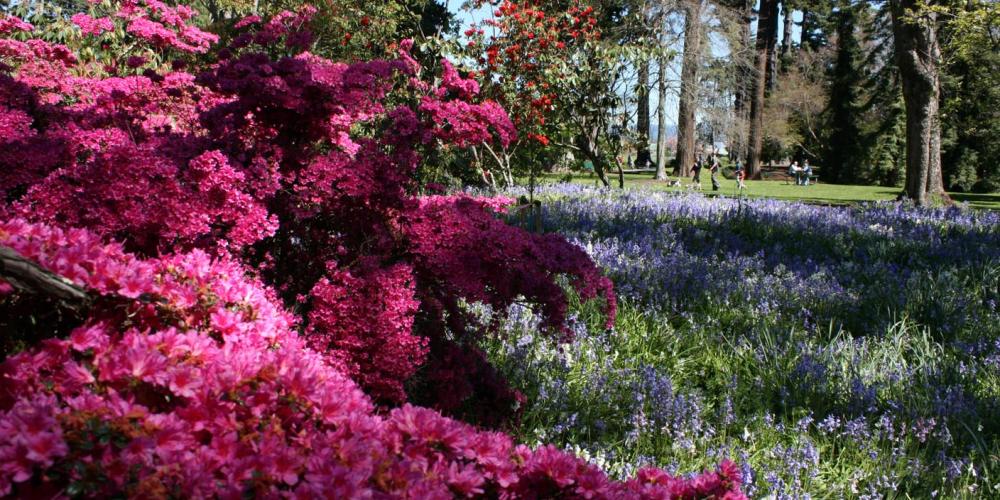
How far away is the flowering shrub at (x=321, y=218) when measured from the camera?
214 centimetres

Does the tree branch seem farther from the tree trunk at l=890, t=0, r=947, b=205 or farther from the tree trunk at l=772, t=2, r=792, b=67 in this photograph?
the tree trunk at l=772, t=2, r=792, b=67

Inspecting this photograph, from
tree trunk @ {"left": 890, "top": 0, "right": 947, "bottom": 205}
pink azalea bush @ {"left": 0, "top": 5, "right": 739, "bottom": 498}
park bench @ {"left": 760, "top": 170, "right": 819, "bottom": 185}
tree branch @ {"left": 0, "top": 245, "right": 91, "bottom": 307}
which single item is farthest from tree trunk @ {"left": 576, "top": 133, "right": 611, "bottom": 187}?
park bench @ {"left": 760, "top": 170, "right": 819, "bottom": 185}

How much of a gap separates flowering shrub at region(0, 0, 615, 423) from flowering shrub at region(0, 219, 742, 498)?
0.50 m

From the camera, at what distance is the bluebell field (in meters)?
2.83

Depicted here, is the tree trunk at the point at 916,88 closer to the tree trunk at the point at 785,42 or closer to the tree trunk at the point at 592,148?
the tree trunk at the point at 592,148

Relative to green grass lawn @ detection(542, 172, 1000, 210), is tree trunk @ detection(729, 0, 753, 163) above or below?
above

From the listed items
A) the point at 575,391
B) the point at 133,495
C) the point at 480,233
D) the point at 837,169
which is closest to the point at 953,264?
the point at 575,391

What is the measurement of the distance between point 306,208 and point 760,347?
104 inches

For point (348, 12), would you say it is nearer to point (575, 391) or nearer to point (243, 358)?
point (575, 391)

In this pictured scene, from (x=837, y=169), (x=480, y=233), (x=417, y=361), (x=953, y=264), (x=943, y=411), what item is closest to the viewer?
(x=417, y=361)

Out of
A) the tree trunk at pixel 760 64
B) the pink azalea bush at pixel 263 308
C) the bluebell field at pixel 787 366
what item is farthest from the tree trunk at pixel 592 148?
the tree trunk at pixel 760 64

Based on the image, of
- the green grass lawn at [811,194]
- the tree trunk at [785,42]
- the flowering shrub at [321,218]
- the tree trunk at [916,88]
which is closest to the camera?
the flowering shrub at [321,218]

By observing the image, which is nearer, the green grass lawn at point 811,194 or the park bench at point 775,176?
the green grass lawn at point 811,194

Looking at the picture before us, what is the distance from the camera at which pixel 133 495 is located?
1069 millimetres
